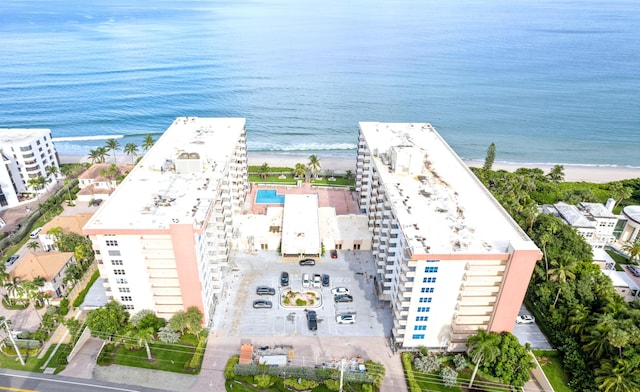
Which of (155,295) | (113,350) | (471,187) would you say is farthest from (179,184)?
(471,187)

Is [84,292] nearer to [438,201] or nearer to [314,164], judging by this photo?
[314,164]

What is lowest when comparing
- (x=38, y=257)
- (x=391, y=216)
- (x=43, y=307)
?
(x=43, y=307)

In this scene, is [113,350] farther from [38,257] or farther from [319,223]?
[319,223]

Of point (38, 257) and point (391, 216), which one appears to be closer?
point (391, 216)

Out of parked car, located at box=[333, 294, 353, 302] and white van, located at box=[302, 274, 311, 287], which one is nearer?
parked car, located at box=[333, 294, 353, 302]

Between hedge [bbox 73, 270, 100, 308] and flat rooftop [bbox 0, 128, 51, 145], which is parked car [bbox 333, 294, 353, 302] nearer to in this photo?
hedge [bbox 73, 270, 100, 308]

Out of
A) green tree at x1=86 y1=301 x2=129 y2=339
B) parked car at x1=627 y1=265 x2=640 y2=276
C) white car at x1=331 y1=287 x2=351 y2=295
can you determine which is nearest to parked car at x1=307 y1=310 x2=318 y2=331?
white car at x1=331 y1=287 x2=351 y2=295
